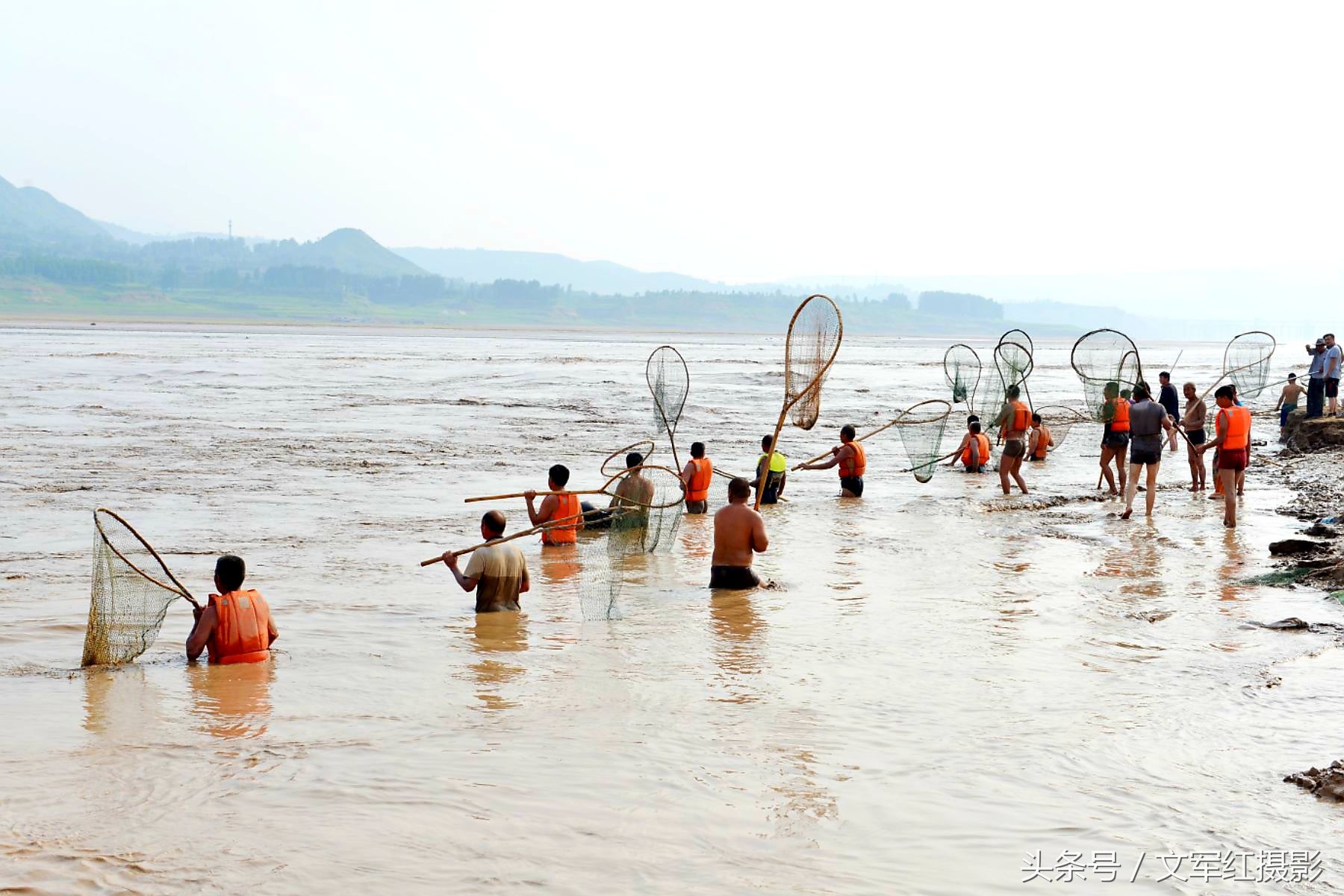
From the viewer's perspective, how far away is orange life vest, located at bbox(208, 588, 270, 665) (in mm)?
7434

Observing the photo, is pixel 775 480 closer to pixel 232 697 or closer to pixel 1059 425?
pixel 232 697

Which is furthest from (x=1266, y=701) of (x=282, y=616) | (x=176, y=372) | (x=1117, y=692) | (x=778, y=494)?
(x=176, y=372)

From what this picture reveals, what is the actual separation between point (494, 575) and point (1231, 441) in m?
8.62

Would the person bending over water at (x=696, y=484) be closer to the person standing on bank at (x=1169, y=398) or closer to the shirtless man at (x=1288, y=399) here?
the person standing on bank at (x=1169, y=398)

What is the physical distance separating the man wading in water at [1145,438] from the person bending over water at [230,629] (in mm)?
9589

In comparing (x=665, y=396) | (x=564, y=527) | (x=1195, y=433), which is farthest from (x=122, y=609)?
(x=1195, y=433)

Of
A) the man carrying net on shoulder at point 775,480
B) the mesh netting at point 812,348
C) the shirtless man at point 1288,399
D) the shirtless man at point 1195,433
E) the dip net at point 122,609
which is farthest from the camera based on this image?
the shirtless man at point 1288,399

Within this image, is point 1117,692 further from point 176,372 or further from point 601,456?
point 176,372

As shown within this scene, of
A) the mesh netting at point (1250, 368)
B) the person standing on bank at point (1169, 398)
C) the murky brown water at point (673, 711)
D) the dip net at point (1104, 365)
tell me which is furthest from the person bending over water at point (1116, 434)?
the mesh netting at point (1250, 368)

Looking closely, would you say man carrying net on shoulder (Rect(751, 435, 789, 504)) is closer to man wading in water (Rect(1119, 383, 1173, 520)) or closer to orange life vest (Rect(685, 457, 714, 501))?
orange life vest (Rect(685, 457, 714, 501))

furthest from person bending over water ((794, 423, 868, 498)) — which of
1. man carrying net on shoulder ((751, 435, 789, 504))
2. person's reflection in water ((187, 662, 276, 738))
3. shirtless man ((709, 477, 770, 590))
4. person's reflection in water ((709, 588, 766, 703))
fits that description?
person's reflection in water ((187, 662, 276, 738))

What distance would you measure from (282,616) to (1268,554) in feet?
29.4

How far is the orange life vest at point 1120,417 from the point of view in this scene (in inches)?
586

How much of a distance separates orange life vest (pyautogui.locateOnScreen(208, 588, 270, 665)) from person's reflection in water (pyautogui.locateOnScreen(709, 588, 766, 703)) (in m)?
2.93
